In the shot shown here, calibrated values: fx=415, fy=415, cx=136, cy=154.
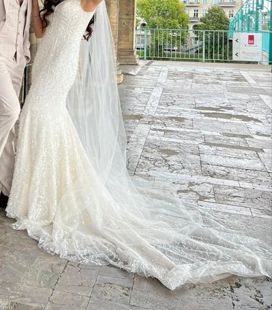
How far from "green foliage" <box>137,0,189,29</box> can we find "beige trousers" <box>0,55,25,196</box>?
54279mm

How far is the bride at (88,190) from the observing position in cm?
224

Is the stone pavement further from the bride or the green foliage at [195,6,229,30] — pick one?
the green foliage at [195,6,229,30]

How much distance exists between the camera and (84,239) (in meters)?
2.34

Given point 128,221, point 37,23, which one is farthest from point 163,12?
point 128,221

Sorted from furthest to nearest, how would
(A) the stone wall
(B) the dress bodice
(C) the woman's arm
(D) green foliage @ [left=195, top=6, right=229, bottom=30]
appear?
(D) green foliage @ [left=195, top=6, right=229, bottom=30], (A) the stone wall, (C) the woman's arm, (B) the dress bodice

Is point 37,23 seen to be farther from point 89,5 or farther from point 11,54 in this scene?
point 89,5

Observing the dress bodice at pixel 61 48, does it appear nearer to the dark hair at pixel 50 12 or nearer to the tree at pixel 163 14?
the dark hair at pixel 50 12

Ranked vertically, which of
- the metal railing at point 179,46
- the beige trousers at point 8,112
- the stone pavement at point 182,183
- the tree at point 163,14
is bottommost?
the stone pavement at point 182,183

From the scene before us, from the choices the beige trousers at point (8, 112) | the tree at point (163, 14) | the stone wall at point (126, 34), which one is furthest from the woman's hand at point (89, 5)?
the tree at point (163, 14)

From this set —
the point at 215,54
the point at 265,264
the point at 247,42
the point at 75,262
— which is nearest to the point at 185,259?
the point at 265,264

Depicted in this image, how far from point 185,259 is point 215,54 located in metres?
16.7

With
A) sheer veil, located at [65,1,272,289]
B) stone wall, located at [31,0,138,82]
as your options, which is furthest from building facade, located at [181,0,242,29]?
sheer veil, located at [65,1,272,289]

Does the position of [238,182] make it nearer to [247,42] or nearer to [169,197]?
[169,197]

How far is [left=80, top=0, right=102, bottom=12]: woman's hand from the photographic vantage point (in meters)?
2.39
